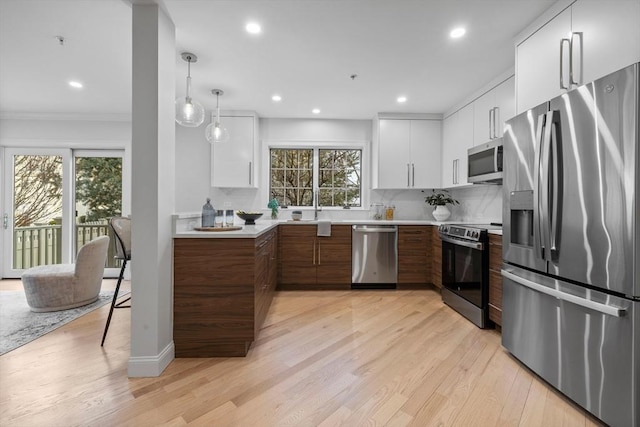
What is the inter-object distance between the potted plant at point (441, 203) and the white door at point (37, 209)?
197 inches

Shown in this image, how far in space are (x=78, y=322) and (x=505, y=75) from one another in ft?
16.1

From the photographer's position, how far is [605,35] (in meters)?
1.56

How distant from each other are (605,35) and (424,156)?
2.66 metres

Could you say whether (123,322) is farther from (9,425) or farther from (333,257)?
(333,257)

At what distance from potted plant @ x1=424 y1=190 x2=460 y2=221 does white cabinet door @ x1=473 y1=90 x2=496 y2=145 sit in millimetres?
1065

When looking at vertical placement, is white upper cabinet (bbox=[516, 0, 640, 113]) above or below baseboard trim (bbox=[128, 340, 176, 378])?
above

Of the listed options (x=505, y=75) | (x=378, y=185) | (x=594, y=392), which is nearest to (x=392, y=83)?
(x=505, y=75)

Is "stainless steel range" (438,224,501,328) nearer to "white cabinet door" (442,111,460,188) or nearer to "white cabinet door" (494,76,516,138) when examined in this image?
"white cabinet door" (442,111,460,188)

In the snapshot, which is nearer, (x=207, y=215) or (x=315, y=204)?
(x=207, y=215)

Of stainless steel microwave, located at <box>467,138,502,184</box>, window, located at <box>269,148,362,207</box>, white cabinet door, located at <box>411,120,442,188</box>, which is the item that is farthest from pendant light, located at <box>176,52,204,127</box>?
white cabinet door, located at <box>411,120,442,188</box>

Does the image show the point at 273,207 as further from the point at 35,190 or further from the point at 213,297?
the point at 35,190

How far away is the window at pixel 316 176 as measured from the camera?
460cm

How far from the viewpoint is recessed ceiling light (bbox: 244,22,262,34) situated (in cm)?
219

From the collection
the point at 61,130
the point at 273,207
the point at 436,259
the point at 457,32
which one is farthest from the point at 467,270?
the point at 61,130
